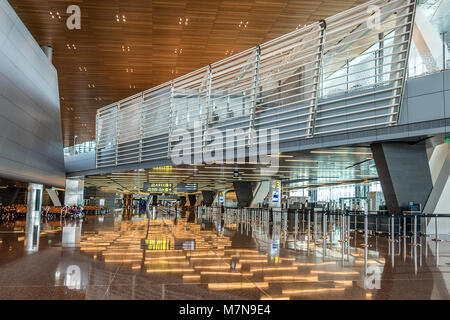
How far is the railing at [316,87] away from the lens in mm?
14438

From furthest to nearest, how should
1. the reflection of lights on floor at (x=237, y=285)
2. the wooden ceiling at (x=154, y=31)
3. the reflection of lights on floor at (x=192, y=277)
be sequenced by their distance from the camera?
the wooden ceiling at (x=154, y=31) < the reflection of lights on floor at (x=192, y=277) < the reflection of lights on floor at (x=237, y=285)

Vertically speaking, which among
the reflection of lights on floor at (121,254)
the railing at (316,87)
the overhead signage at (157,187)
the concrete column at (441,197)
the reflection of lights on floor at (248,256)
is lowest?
the reflection of lights on floor at (121,254)

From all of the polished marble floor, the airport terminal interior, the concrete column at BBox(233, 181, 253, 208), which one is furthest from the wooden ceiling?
the polished marble floor

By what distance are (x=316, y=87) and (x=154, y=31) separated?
1203cm

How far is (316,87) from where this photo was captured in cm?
1622

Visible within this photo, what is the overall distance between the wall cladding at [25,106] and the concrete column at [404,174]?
1584cm

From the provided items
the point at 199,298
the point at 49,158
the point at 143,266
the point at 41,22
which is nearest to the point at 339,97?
the point at 143,266

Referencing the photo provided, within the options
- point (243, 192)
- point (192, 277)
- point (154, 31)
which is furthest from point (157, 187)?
point (192, 277)

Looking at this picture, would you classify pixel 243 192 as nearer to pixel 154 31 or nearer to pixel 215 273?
pixel 154 31

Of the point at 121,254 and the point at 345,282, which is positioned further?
the point at 121,254

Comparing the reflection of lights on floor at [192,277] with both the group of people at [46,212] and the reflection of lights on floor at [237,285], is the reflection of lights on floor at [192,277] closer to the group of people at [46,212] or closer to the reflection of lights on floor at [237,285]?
the reflection of lights on floor at [237,285]

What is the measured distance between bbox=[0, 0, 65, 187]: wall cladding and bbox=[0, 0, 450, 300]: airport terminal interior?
130mm

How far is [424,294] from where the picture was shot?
17.7ft

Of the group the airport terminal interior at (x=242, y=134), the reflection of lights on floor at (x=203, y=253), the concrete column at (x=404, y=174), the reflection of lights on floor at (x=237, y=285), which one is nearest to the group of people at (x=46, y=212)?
the airport terminal interior at (x=242, y=134)
